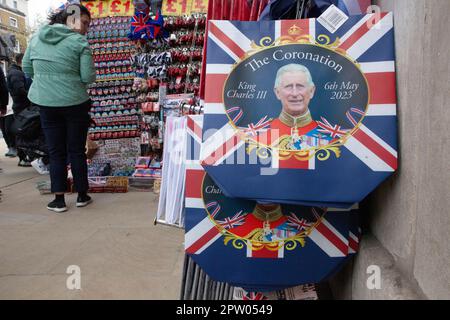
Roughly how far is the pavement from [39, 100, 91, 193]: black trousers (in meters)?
0.38

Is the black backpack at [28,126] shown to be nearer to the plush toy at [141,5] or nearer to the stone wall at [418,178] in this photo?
the plush toy at [141,5]

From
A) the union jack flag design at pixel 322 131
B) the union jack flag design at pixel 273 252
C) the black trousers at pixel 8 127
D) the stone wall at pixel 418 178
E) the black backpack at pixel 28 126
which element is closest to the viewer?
the stone wall at pixel 418 178

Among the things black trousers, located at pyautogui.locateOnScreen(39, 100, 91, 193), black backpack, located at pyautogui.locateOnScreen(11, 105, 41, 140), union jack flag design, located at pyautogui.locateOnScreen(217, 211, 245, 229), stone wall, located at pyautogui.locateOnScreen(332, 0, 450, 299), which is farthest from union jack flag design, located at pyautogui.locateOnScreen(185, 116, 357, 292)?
black backpack, located at pyautogui.locateOnScreen(11, 105, 41, 140)

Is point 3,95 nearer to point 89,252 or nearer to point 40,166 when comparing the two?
point 40,166

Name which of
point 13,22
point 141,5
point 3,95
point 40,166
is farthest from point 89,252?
point 13,22

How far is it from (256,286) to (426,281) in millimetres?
565

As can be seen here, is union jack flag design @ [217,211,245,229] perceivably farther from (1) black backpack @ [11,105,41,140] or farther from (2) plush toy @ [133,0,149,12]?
(1) black backpack @ [11,105,41,140]

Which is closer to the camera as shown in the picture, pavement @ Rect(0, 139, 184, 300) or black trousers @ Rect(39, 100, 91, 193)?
pavement @ Rect(0, 139, 184, 300)

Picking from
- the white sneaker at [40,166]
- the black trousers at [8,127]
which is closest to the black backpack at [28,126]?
the white sneaker at [40,166]

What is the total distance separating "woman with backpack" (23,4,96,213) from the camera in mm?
3229

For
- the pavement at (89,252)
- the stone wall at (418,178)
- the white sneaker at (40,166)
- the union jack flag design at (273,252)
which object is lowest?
the white sneaker at (40,166)

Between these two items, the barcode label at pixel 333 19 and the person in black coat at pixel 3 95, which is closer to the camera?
the barcode label at pixel 333 19

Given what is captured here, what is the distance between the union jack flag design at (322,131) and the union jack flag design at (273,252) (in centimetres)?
17

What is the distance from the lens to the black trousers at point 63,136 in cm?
Result: 332
